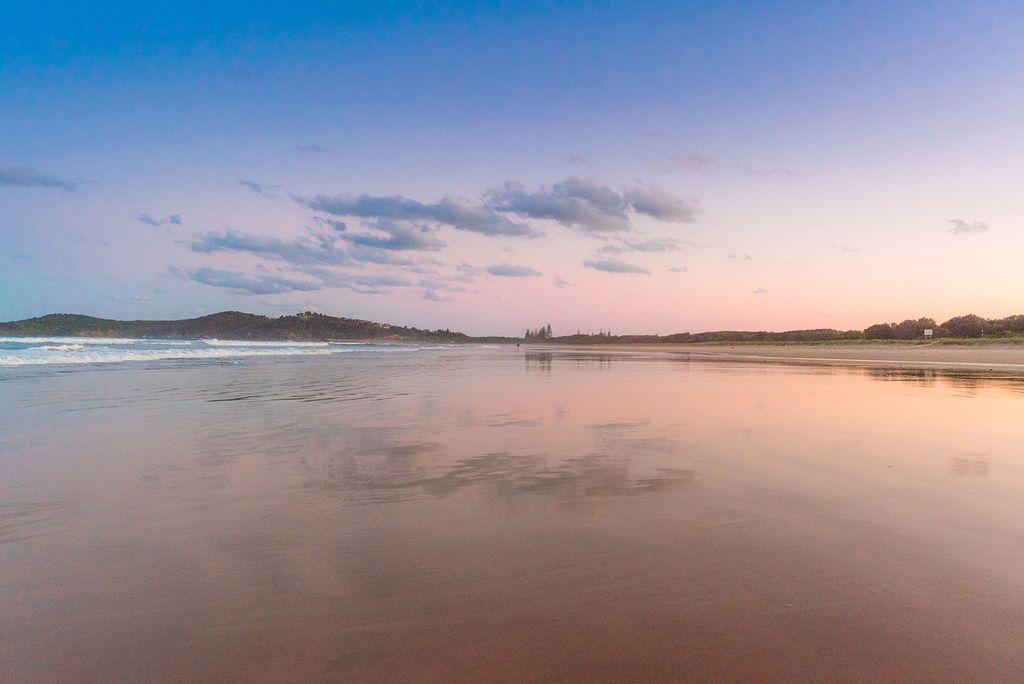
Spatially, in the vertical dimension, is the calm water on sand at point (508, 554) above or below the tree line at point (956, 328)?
below

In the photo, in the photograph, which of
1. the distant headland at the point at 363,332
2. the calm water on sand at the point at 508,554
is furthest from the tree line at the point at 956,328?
the calm water on sand at the point at 508,554

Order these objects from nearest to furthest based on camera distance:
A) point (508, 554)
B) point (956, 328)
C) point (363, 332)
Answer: point (508, 554)
point (956, 328)
point (363, 332)

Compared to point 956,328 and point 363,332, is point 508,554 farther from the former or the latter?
point 363,332

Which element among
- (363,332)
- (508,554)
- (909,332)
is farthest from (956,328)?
(363,332)

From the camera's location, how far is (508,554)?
3.29 m

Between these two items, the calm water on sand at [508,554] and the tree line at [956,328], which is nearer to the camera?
the calm water on sand at [508,554]

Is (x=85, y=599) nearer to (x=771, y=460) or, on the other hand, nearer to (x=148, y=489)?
(x=148, y=489)

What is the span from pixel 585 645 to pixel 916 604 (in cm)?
176

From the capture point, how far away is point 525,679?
211 cm

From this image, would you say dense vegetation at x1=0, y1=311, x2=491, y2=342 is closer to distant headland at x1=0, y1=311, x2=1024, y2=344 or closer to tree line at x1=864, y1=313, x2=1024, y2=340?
distant headland at x1=0, y1=311, x2=1024, y2=344

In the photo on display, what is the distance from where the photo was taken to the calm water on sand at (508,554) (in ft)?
7.47

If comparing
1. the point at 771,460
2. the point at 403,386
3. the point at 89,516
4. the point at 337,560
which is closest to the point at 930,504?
the point at 771,460

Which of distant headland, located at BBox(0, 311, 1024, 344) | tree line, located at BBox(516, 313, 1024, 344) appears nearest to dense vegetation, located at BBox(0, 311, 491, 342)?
distant headland, located at BBox(0, 311, 1024, 344)

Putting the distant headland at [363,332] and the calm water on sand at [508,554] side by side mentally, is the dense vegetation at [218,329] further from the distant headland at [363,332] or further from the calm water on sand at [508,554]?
the calm water on sand at [508,554]
